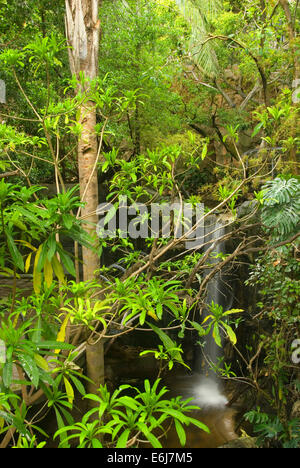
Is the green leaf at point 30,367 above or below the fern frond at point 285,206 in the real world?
below

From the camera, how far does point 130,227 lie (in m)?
6.45

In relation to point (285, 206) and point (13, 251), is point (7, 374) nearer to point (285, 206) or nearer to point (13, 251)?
point (13, 251)

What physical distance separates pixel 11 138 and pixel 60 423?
158 cm

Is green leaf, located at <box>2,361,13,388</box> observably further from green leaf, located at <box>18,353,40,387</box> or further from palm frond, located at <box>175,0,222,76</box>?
palm frond, located at <box>175,0,222,76</box>

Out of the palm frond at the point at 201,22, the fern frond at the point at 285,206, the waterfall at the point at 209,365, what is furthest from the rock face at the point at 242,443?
the palm frond at the point at 201,22

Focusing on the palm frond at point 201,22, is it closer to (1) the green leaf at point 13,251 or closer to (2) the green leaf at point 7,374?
(1) the green leaf at point 13,251

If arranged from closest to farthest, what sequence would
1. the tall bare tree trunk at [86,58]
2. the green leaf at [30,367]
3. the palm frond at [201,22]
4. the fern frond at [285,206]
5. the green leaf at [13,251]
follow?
1. the green leaf at [30,367]
2. the green leaf at [13,251]
3. the tall bare tree trunk at [86,58]
4. the fern frond at [285,206]
5. the palm frond at [201,22]

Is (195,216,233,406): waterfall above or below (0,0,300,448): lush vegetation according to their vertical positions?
below

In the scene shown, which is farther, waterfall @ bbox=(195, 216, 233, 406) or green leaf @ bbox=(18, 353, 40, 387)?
waterfall @ bbox=(195, 216, 233, 406)

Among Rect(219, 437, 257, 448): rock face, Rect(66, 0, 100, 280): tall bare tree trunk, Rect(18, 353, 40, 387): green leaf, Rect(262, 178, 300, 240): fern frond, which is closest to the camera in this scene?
Rect(18, 353, 40, 387): green leaf

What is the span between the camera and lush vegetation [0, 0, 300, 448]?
135cm

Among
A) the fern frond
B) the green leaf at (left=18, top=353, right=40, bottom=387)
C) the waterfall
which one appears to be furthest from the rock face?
the green leaf at (left=18, top=353, right=40, bottom=387)

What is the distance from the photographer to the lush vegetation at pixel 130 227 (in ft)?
4.42
